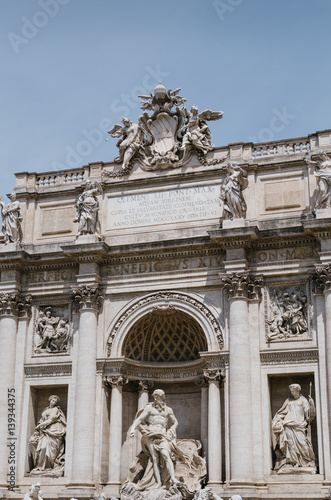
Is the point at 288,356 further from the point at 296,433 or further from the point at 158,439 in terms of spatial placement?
the point at 158,439

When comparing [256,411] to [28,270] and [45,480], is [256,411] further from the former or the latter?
[28,270]

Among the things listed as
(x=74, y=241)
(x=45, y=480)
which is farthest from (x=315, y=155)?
(x=45, y=480)

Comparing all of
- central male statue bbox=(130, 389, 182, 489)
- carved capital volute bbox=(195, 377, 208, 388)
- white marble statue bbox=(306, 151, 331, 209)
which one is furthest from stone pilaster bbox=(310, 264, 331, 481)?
central male statue bbox=(130, 389, 182, 489)

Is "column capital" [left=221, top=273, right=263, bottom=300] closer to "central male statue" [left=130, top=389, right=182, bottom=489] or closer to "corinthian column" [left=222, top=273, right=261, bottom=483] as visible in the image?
"corinthian column" [left=222, top=273, right=261, bottom=483]

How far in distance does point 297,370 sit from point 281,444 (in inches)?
83.1

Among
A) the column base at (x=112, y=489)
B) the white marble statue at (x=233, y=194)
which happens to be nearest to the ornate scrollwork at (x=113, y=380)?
the column base at (x=112, y=489)

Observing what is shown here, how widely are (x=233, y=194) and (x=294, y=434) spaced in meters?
7.28

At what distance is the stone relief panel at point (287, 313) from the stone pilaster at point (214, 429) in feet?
6.64

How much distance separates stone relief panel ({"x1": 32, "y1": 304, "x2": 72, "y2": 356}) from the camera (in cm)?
2564

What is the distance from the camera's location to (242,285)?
23.6 meters

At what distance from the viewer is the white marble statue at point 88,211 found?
25.7 meters

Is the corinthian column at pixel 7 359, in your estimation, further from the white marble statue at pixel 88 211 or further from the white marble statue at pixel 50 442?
the white marble statue at pixel 88 211

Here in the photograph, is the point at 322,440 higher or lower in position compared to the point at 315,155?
lower

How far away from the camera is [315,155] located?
24.2 metres
